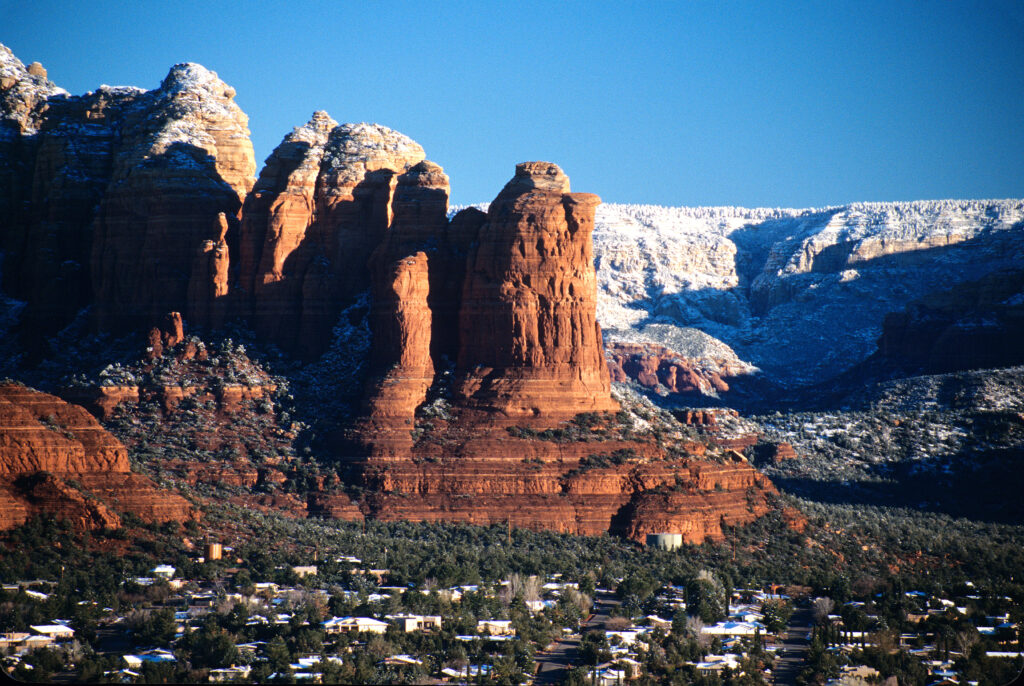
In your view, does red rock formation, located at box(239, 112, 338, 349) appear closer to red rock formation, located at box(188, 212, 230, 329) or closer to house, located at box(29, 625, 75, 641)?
red rock formation, located at box(188, 212, 230, 329)

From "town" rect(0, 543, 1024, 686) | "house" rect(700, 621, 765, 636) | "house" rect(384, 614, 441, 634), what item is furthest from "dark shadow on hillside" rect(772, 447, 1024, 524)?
"house" rect(384, 614, 441, 634)

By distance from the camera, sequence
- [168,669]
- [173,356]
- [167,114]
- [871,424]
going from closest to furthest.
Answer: [168,669] → [173,356] → [167,114] → [871,424]

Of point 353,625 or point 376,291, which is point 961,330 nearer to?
point 376,291

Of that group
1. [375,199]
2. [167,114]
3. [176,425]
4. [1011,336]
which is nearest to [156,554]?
[176,425]

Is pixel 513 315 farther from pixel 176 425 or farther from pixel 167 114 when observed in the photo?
pixel 167 114

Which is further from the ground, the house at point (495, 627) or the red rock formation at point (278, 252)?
the red rock formation at point (278, 252)

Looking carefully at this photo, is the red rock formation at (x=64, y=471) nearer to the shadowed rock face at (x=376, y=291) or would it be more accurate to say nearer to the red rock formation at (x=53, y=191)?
the shadowed rock face at (x=376, y=291)

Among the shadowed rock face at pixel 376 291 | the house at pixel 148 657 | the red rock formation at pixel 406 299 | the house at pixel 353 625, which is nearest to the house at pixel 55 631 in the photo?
the house at pixel 148 657
